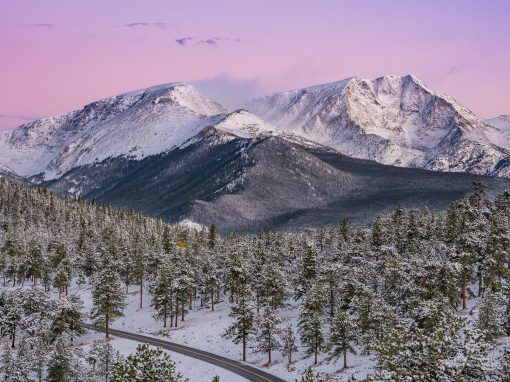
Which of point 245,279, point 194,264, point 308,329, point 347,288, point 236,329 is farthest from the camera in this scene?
point 194,264

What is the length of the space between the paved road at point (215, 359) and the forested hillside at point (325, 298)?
385cm

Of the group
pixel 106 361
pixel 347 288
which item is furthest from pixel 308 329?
pixel 106 361

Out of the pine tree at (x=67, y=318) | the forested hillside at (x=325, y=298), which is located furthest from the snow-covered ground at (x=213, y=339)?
the pine tree at (x=67, y=318)

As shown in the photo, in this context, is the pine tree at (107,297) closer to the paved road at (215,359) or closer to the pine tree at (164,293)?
the paved road at (215,359)

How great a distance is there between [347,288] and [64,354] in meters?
45.5

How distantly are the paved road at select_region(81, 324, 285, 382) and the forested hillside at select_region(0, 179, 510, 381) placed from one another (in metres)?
3.85

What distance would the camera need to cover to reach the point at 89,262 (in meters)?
150

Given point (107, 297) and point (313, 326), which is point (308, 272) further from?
point (107, 297)

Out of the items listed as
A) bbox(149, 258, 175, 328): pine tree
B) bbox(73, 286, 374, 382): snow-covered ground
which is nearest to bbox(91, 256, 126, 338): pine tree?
bbox(73, 286, 374, 382): snow-covered ground

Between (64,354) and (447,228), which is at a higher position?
(447,228)

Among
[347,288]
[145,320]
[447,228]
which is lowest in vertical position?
[145,320]

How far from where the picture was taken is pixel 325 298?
86.6 m

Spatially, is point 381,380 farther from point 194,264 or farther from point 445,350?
point 194,264

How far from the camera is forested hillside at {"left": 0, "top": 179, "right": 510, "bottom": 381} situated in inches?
1281
